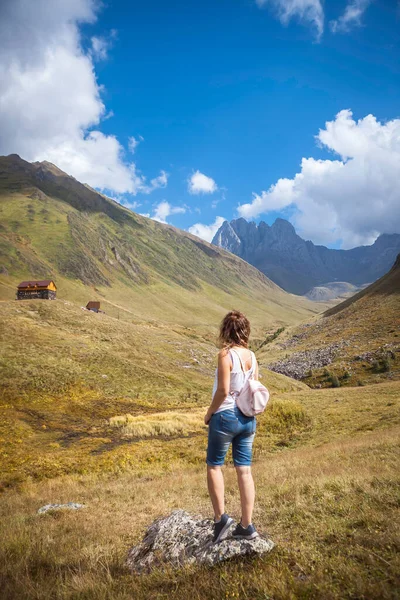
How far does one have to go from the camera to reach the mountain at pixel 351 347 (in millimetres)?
63500

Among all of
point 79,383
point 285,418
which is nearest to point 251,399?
point 285,418

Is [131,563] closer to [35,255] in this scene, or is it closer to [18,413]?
[18,413]

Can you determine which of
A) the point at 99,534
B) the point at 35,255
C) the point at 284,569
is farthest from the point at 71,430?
the point at 35,255

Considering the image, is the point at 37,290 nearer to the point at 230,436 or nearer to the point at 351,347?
the point at 351,347

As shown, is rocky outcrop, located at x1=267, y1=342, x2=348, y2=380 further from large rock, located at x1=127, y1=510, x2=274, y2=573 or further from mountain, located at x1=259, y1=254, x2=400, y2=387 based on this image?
large rock, located at x1=127, y1=510, x2=274, y2=573

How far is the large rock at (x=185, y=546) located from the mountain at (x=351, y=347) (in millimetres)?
62101

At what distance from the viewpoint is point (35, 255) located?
172875 mm

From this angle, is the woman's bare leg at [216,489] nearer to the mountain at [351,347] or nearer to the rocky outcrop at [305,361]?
the mountain at [351,347]

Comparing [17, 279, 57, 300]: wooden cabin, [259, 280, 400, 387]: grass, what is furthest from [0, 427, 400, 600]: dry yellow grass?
[17, 279, 57, 300]: wooden cabin

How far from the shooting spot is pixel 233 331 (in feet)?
18.7

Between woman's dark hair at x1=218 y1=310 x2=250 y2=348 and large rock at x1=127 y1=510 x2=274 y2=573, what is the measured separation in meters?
3.02

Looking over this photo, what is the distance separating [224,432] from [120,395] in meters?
36.1

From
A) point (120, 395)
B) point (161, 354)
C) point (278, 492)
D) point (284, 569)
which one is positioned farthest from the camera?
point (161, 354)

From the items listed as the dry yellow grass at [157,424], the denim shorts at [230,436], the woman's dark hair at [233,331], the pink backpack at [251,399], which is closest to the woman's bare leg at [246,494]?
the denim shorts at [230,436]
